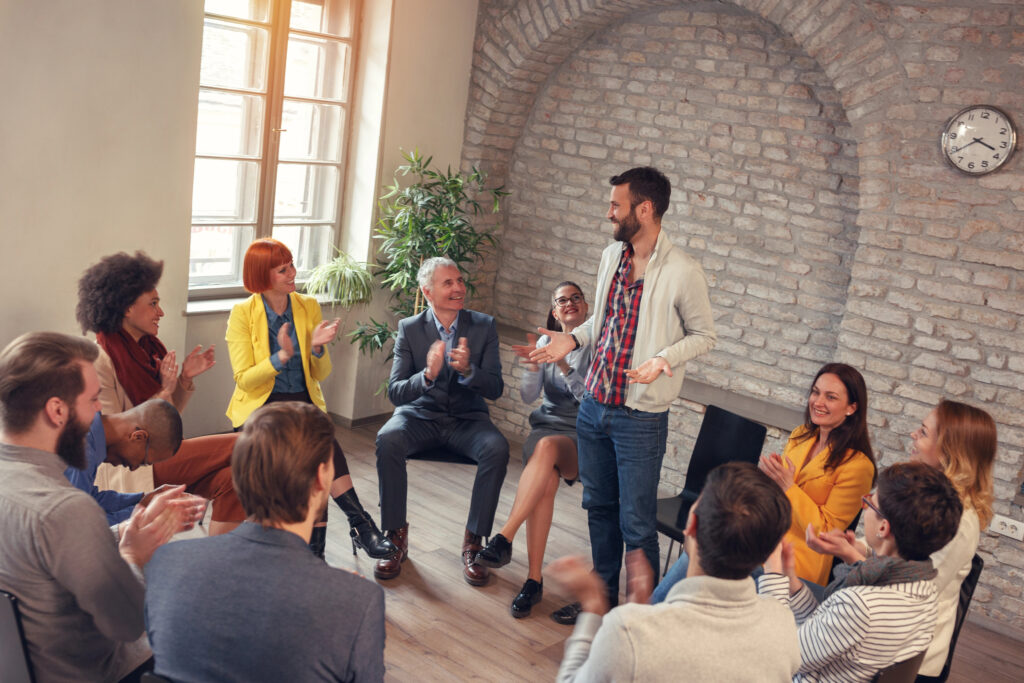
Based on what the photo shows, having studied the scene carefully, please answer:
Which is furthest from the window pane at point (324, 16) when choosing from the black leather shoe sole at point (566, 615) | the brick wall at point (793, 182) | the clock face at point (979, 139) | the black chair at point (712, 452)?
the black leather shoe sole at point (566, 615)

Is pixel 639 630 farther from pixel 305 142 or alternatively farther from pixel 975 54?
pixel 305 142

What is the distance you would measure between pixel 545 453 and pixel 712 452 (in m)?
0.76

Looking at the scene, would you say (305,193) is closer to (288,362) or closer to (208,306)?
(208,306)

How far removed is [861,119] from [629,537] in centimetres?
258

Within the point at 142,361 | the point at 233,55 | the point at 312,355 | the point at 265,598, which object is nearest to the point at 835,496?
the point at 265,598

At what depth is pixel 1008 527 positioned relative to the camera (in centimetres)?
433

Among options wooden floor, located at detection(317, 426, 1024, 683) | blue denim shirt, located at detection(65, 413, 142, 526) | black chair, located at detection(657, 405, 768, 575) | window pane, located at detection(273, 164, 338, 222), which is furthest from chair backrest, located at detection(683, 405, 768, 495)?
window pane, located at detection(273, 164, 338, 222)

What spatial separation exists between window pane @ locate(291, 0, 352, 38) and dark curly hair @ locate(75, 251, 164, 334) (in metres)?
2.45

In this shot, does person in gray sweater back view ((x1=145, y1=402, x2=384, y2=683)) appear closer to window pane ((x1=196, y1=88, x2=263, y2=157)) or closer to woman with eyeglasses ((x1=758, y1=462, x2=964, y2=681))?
woman with eyeglasses ((x1=758, y1=462, x2=964, y2=681))

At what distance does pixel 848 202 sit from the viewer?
5145 millimetres

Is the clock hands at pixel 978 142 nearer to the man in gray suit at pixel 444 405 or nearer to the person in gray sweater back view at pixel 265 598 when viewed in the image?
the man in gray suit at pixel 444 405

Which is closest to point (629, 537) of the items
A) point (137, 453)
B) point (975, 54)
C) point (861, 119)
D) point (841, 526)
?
point (841, 526)

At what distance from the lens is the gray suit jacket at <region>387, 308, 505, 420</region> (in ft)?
14.1

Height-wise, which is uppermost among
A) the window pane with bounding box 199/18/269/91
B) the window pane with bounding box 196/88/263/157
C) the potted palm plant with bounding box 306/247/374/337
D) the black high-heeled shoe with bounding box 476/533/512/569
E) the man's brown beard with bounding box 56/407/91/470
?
the window pane with bounding box 199/18/269/91
